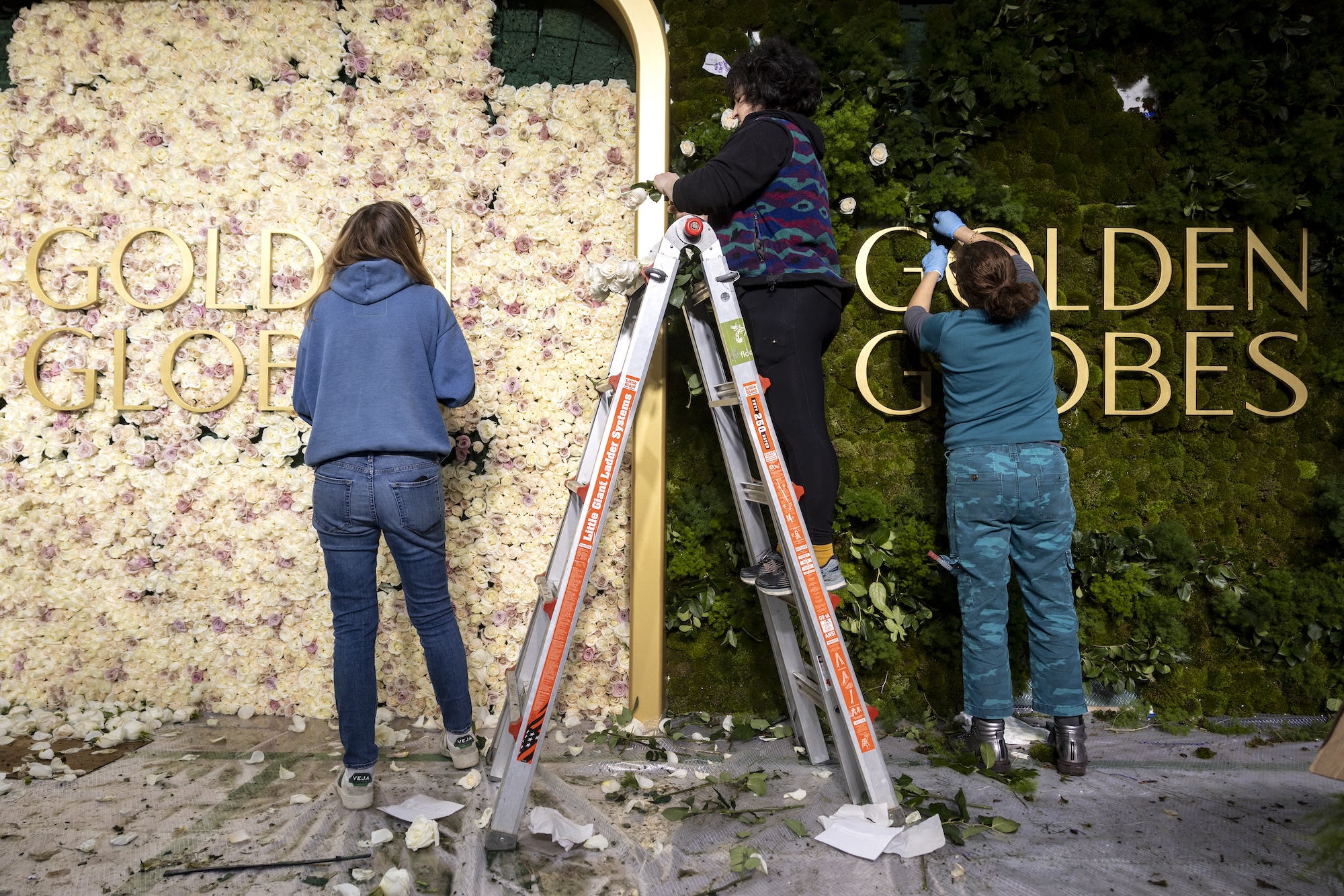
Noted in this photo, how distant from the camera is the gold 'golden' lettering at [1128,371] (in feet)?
8.15

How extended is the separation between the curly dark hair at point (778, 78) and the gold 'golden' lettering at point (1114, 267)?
1.17 meters

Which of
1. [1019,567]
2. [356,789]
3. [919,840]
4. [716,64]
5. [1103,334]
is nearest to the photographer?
[919,840]

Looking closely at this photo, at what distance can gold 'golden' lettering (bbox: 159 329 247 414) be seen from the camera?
8.35ft

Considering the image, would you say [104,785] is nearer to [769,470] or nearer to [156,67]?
[769,470]

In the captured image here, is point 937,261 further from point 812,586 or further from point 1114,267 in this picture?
point 812,586

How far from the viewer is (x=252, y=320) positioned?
2.58 metres

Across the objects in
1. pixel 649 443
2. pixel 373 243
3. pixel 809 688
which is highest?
pixel 373 243

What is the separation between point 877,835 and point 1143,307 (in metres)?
1.91

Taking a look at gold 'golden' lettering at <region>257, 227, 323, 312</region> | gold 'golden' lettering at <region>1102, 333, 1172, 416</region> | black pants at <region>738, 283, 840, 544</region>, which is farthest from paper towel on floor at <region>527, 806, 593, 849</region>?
gold 'golden' lettering at <region>1102, 333, 1172, 416</region>

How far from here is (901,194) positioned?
8.06ft

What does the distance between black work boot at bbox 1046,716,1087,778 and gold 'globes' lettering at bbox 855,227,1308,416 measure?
0.99 meters

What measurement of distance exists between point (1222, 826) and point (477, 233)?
2.66 m

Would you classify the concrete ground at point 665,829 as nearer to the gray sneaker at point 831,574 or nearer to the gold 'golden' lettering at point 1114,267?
the gray sneaker at point 831,574

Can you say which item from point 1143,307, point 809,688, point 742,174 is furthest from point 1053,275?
point 809,688
